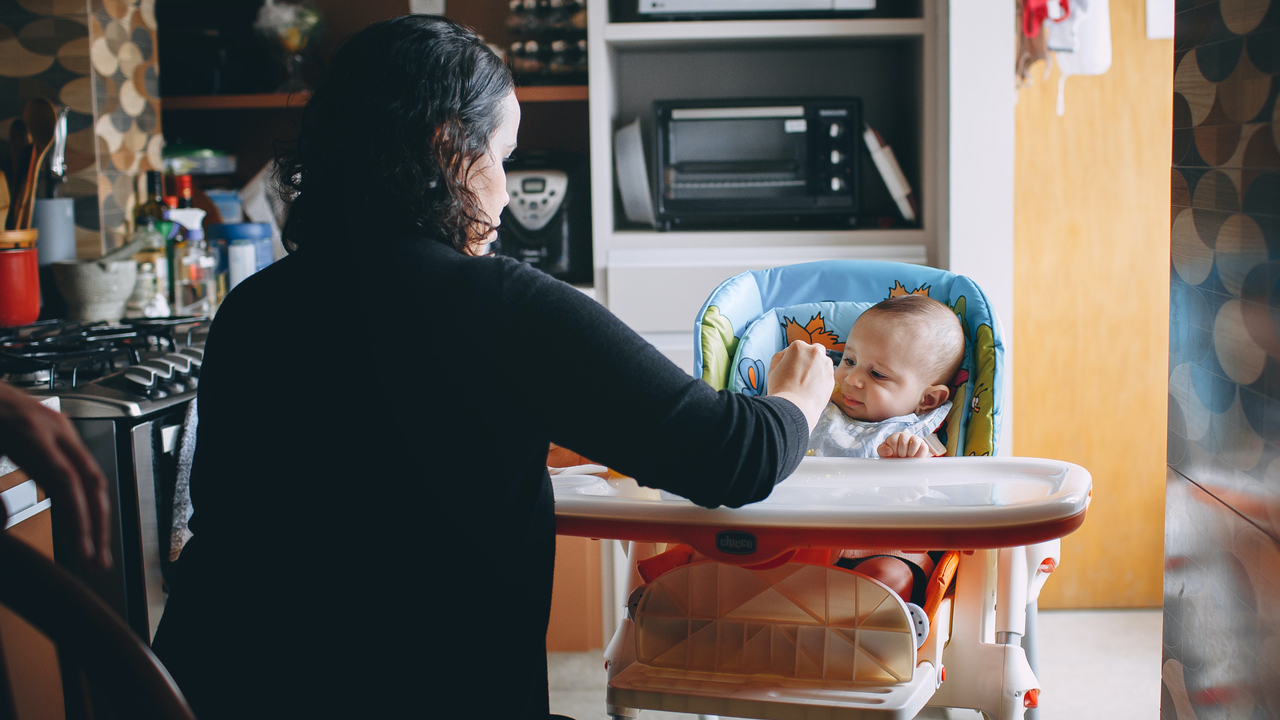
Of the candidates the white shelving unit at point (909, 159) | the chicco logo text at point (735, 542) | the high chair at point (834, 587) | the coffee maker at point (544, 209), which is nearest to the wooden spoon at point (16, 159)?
the coffee maker at point (544, 209)

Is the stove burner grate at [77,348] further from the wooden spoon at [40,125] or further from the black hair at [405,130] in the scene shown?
the black hair at [405,130]

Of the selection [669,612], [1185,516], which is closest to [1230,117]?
[1185,516]

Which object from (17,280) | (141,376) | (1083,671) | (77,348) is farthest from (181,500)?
(1083,671)

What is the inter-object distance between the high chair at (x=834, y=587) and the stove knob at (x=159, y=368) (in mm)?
814

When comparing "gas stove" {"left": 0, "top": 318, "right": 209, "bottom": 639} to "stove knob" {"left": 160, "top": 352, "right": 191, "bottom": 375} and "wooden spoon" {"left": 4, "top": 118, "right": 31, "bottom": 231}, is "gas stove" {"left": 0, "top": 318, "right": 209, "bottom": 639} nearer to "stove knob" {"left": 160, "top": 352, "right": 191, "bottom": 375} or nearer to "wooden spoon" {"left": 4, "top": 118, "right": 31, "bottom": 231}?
"stove knob" {"left": 160, "top": 352, "right": 191, "bottom": 375}

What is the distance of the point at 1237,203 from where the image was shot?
0.88 m

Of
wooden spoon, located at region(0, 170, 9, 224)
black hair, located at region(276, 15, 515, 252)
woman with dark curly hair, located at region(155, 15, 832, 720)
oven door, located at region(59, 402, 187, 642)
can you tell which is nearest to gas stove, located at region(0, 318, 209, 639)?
oven door, located at region(59, 402, 187, 642)

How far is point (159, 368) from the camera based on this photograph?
1577 millimetres

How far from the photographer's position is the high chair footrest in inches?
40.7

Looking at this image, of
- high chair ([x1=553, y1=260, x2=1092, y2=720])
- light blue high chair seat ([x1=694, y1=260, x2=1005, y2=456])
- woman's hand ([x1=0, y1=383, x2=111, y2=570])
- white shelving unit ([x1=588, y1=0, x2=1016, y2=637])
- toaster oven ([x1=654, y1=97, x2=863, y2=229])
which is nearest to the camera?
woman's hand ([x1=0, y1=383, x2=111, y2=570])

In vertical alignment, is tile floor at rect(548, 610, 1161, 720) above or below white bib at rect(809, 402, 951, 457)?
below

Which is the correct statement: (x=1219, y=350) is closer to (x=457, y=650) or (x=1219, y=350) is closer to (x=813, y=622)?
(x=813, y=622)

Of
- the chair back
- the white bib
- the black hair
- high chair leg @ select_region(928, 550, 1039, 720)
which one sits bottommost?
high chair leg @ select_region(928, 550, 1039, 720)

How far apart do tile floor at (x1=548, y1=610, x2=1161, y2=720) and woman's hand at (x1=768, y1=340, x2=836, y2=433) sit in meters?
1.29
